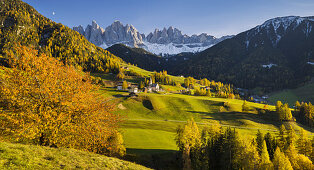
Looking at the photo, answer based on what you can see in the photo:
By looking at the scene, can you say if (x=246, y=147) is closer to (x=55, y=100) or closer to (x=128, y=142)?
(x=128, y=142)

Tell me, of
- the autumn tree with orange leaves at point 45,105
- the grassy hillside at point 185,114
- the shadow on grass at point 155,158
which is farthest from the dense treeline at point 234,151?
the autumn tree with orange leaves at point 45,105

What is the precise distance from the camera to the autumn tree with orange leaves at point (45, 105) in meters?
17.1

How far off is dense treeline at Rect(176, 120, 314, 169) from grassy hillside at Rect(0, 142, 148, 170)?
37.9 m

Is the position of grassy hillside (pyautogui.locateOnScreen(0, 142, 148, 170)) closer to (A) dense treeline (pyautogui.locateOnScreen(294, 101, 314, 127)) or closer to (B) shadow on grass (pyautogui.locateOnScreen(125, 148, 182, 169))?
(B) shadow on grass (pyautogui.locateOnScreen(125, 148, 182, 169))

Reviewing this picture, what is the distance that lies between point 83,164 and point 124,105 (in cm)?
10209

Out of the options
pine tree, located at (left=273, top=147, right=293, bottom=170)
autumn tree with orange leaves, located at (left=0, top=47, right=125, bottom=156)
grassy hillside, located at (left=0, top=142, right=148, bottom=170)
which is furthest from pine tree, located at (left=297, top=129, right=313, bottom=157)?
autumn tree with orange leaves, located at (left=0, top=47, right=125, bottom=156)

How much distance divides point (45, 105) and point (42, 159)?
7.20 meters

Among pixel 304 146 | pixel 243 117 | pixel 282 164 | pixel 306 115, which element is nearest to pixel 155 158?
pixel 282 164

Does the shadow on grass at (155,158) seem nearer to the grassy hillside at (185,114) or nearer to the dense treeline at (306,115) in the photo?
the grassy hillside at (185,114)

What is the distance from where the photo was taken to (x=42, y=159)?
550 inches

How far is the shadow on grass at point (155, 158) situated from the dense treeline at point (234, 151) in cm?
348

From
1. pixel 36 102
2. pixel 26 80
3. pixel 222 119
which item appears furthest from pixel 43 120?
pixel 222 119

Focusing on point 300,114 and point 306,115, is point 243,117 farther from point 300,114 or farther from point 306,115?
point 300,114

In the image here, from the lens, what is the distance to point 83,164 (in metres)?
15.5
